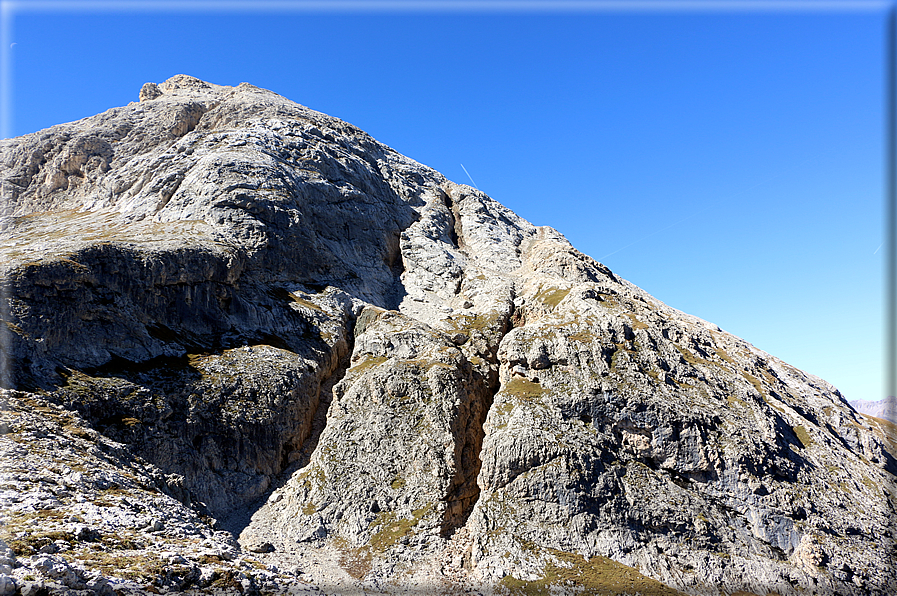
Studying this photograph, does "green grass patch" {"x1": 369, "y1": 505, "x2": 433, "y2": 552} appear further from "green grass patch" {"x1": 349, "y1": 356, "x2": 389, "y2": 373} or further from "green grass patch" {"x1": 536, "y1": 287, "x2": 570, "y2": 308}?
"green grass patch" {"x1": 536, "y1": 287, "x2": 570, "y2": 308}

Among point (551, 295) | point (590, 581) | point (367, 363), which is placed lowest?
point (590, 581)

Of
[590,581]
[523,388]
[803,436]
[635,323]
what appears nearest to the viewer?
[590,581]

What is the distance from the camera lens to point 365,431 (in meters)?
65.9

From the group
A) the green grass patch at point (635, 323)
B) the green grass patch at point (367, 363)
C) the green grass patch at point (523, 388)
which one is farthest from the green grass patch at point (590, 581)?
the green grass patch at point (635, 323)

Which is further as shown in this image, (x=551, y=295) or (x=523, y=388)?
(x=551, y=295)

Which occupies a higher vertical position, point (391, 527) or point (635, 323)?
point (635, 323)

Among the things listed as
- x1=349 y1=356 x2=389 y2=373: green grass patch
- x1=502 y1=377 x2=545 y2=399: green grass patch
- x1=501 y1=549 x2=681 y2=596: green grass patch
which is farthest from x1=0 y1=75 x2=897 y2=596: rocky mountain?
x1=349 y1=356 x2=389 y2=373: green grass patch

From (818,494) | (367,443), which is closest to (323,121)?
(367,443)

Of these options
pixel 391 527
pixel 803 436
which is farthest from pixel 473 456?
pixel 803 436

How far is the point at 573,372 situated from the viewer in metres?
70.6

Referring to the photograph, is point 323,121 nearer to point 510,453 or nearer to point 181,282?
point 181,282

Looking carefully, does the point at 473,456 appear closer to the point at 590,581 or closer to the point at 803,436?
the point at 590,581

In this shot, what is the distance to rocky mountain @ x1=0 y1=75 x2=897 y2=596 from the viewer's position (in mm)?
45062

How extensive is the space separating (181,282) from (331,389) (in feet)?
87.6
